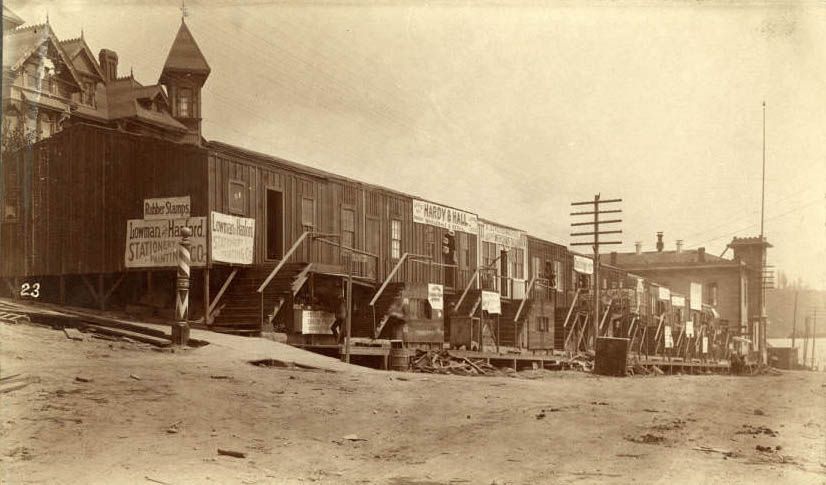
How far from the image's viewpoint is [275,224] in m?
24.2

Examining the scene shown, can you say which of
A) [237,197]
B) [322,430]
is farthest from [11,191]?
[322,430]

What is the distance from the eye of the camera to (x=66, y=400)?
369 inches

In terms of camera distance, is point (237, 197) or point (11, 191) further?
point (11, 191)

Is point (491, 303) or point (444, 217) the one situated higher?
point (444, 217)

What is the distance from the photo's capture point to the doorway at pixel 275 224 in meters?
23.9

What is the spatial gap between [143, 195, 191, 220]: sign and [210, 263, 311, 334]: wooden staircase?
7.99ft

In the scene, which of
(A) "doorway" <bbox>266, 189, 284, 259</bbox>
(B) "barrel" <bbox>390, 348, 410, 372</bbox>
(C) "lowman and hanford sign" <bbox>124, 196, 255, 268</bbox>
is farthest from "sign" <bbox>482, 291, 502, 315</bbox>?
(C) "lowman and hanford sign" <bbox>124, 196, 255, 268</bbox>

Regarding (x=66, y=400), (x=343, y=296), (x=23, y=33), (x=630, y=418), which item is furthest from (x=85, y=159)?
(x=630, y=418)

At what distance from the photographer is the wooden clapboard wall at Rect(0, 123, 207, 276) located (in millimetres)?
21750

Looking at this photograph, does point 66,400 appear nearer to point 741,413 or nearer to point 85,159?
point 741,413

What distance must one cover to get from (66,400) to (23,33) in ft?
16.6

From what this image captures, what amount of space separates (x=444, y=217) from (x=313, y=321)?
34.0ft

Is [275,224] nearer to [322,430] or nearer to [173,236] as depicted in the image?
[173,236]

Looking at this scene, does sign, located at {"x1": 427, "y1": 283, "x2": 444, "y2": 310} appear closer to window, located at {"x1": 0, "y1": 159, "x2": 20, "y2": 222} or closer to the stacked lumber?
the stacked lumber
